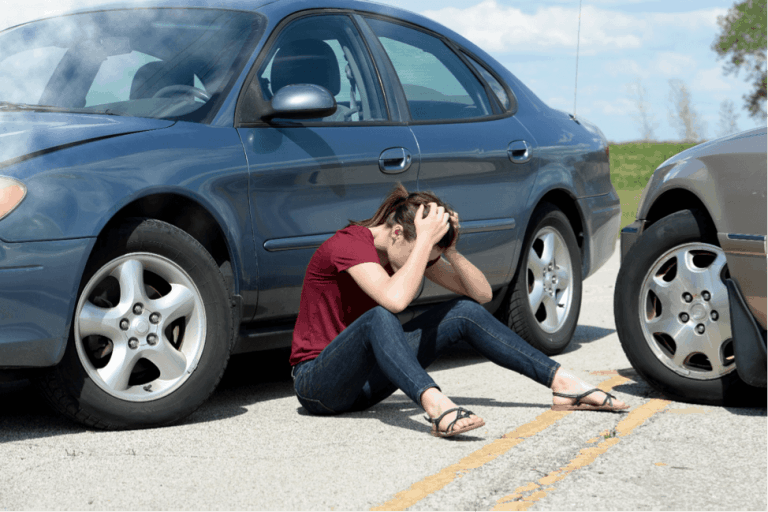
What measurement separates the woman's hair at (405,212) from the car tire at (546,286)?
5.67 ft

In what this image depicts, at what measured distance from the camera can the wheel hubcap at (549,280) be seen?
6.04 m

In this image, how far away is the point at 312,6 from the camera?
198 inches

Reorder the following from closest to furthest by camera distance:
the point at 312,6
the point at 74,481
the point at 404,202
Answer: the point at 74,481 → the point at 404,202 → the point at 312,6

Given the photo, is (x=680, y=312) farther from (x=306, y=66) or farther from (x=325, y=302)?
(x=306, y=66)

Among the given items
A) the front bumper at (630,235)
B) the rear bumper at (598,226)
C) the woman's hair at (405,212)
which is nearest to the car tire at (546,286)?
the rear bumper at (598,226)

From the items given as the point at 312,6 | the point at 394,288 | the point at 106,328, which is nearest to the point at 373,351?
the point at 394,288

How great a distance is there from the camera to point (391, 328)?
399 centimetres

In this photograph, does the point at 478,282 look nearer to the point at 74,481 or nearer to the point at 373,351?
the point at 373,351

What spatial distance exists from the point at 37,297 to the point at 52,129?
2.30 feet

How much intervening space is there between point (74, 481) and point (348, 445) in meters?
0.99

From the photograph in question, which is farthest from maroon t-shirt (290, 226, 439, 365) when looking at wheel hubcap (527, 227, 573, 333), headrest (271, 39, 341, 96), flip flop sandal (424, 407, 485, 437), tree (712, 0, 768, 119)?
tree (712, 0, 768, 119)

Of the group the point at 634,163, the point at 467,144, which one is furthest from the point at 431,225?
the point at 634,163

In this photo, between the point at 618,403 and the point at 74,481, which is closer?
the point at 74,481

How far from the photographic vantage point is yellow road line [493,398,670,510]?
317 cm
